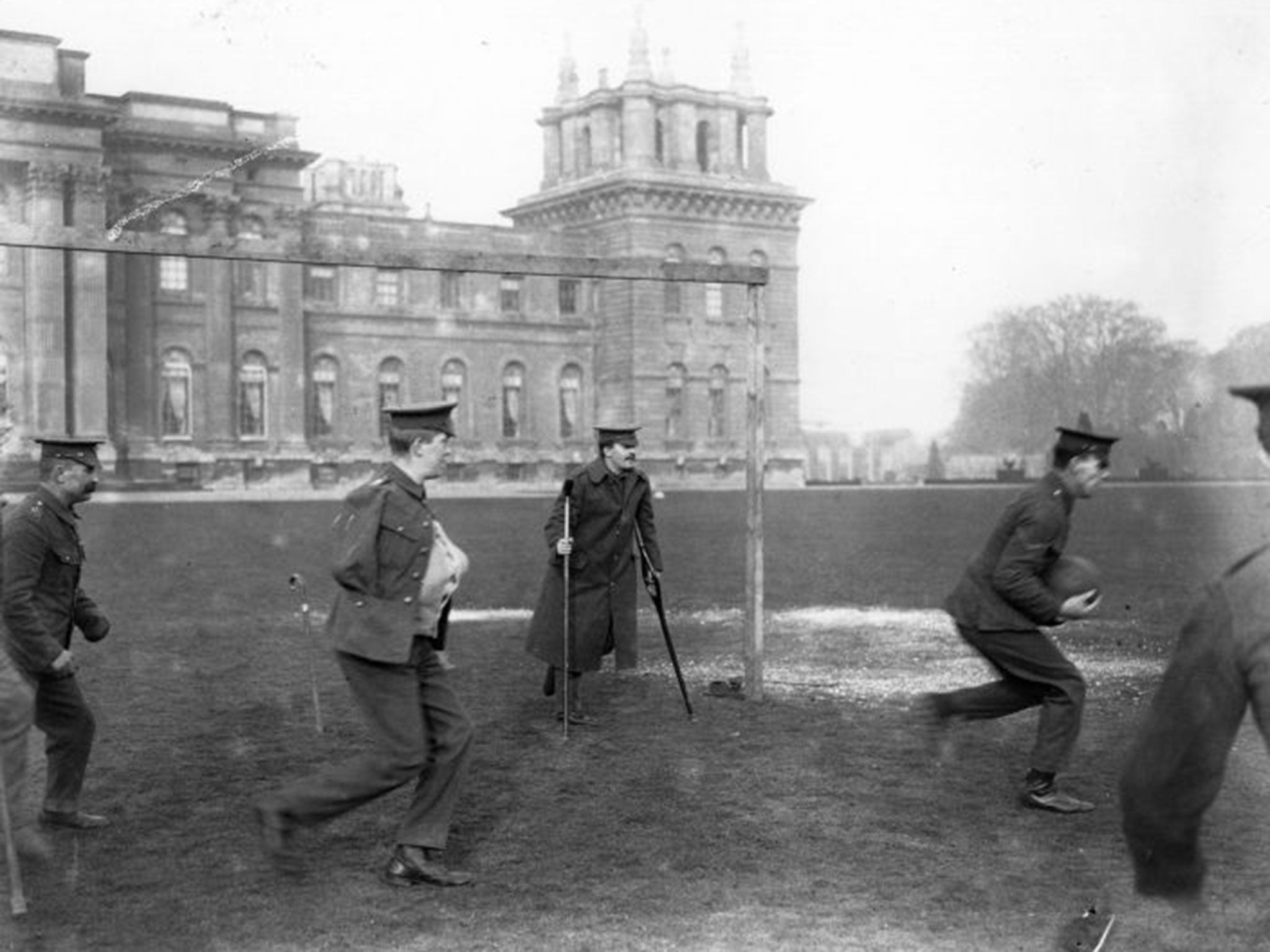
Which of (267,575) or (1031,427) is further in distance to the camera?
(1031,427)

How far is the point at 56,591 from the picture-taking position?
699 centimetres

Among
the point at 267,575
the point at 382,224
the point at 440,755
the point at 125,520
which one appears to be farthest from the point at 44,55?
the point at 440,755

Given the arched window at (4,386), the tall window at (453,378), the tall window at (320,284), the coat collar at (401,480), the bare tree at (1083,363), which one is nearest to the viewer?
the coat collar at (401,480)

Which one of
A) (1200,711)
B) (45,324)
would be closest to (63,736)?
(1200,711)

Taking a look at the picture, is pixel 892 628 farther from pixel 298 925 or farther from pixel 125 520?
pixel 125 520

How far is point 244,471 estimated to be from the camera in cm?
5747

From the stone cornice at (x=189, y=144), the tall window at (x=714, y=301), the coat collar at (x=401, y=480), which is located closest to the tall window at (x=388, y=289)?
the stone cornice at (x=189, y=144)

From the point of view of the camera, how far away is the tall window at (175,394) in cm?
5634

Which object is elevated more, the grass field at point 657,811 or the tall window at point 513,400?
the tall window at point 513,400

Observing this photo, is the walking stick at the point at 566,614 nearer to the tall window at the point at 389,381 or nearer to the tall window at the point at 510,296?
the tall window at the point at 389,381

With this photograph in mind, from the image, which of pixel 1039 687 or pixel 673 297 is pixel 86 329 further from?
pixel 1039 687

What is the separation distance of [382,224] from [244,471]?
10.8m

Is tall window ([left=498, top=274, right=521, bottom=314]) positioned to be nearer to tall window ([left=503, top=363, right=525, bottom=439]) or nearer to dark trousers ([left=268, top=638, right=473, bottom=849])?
tall window ([left=503, top=363, right=525, bottom=439])

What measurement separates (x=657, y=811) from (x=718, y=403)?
2468 inches
